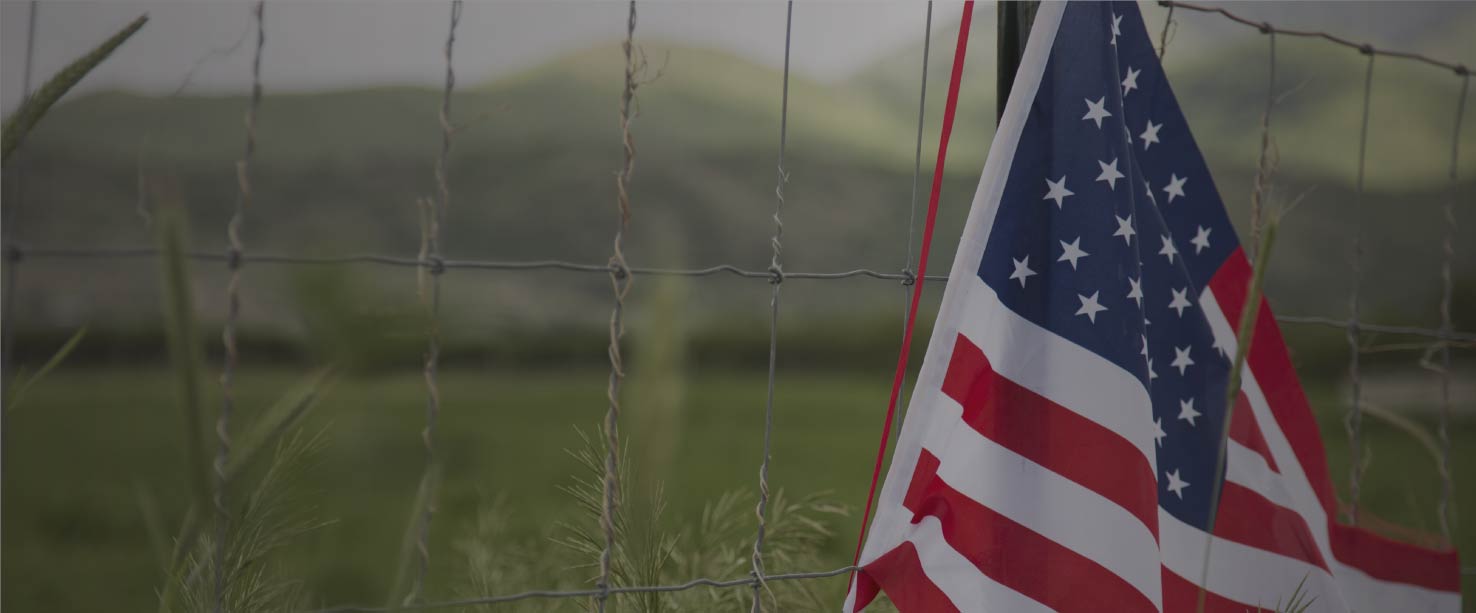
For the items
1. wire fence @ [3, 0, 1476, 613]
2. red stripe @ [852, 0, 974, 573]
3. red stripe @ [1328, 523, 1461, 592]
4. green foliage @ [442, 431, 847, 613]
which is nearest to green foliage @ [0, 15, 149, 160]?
wire fence @ [3, 0, 1476, 613]

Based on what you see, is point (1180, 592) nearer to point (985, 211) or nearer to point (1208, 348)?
point (1208, 348)

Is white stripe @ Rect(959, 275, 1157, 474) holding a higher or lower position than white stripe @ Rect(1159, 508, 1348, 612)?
higher

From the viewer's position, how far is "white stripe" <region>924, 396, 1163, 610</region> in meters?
1.25

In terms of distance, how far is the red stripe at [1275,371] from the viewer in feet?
5.20

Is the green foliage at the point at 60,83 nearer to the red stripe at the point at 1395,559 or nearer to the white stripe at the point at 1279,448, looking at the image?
the white stripe at the point at 1279,448

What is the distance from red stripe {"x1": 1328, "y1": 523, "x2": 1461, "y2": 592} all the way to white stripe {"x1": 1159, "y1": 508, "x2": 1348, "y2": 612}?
0.71ft

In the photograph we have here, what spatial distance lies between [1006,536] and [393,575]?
0.88 m

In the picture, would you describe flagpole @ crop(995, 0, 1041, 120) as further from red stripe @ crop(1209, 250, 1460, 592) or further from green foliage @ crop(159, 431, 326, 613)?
green foliage @ crop(159, 431, 326, 613)

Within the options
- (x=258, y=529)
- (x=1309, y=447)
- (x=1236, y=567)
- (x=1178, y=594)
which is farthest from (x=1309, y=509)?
(x=258, y=529)

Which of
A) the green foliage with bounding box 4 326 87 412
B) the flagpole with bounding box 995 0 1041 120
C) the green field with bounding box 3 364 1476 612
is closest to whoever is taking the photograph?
the green field with bounding box 3 364 1476 612

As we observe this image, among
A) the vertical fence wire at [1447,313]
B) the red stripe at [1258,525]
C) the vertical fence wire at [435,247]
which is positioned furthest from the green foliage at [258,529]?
the vertical fence wire at [1447,313]

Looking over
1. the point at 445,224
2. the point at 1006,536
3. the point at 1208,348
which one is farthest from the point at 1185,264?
the point at 445,224

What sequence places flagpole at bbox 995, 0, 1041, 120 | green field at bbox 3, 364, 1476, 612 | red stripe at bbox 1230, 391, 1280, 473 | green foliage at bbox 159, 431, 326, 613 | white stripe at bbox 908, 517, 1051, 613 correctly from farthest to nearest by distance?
red stripe at bbox 1230, 391, 1280, 473 → flagpole at bbox 995, 0, 1041, 120 → white stripe at bbox 908, 517, 1051, 613 → green foliage at bbox 159, 431, 326, 613 → green field at bbox 3, 364, 1476, 612

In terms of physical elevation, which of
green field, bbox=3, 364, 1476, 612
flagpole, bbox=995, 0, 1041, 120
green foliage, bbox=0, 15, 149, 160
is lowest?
green field, bbox=3, 364, 1476, 612
